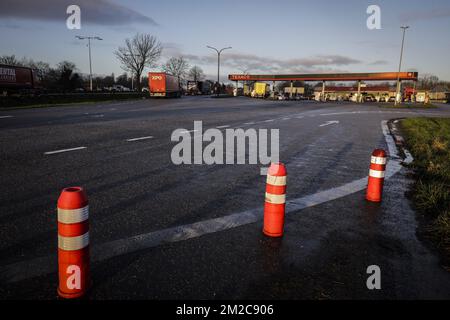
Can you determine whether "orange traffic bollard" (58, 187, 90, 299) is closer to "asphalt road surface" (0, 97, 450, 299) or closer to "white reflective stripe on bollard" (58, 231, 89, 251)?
"white reflective stripe on bollard" (58, 231, 89, 251)

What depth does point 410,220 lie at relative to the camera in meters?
4.58

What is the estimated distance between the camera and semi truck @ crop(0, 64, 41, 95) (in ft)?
127

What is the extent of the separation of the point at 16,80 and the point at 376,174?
150 ft

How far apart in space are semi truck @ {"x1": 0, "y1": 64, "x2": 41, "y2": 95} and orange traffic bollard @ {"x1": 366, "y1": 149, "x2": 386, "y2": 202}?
4373cm

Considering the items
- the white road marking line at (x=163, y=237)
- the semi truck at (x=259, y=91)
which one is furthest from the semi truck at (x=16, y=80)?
the semi truck at (x=259, y=91)

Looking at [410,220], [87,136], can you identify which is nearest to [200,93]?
[87,136]

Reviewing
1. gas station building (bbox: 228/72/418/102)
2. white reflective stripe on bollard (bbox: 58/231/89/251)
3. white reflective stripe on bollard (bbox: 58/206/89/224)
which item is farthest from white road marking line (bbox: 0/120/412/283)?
gas station building (bbox: 228/72/418/102)

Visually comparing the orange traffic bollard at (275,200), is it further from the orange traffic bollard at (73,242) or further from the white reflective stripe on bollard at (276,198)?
the orange traffic bollard at (73,242)

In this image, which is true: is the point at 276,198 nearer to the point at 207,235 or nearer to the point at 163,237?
the point at 207,235

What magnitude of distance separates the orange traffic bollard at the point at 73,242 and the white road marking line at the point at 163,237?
48 cm

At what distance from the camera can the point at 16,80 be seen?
4038 centimetres
